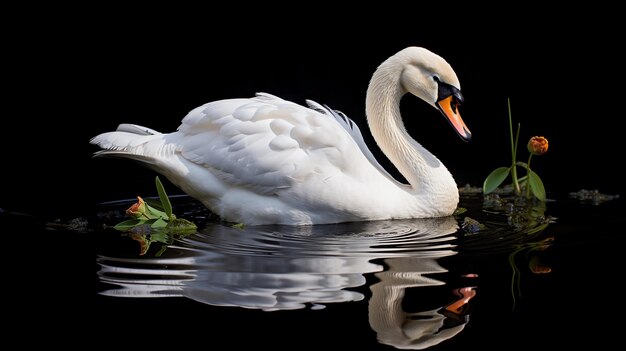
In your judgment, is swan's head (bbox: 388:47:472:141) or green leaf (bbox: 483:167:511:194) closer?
swan's head (bbox: 388:47:472:141)

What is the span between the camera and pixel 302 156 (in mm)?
6629

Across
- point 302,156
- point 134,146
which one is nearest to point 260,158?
point 302,156

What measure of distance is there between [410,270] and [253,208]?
1.61 metres

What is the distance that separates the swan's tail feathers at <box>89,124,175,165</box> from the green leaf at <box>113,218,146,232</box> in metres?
0.44

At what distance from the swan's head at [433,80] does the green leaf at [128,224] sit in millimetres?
2043

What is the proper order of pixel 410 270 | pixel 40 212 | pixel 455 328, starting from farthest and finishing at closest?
pixel 40 212, pixel 410 270, pixel 455 328

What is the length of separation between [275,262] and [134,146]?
177 cm

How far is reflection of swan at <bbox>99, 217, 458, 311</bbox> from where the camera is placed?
16.3 ft

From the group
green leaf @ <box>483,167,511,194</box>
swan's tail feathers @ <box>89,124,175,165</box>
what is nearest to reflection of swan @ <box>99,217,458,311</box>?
swan's tail feathers @ <box>89,124,175,165</box>

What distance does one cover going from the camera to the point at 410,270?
5387mm

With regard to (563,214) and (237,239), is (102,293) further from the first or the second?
(563,214)

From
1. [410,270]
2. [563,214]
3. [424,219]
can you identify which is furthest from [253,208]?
[563,214]

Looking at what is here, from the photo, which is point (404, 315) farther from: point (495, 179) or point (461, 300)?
point (495, 179)

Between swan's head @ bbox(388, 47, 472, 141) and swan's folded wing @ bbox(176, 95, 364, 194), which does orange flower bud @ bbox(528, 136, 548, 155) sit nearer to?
swan's head @ bbox(388, 47, 472, 141)
